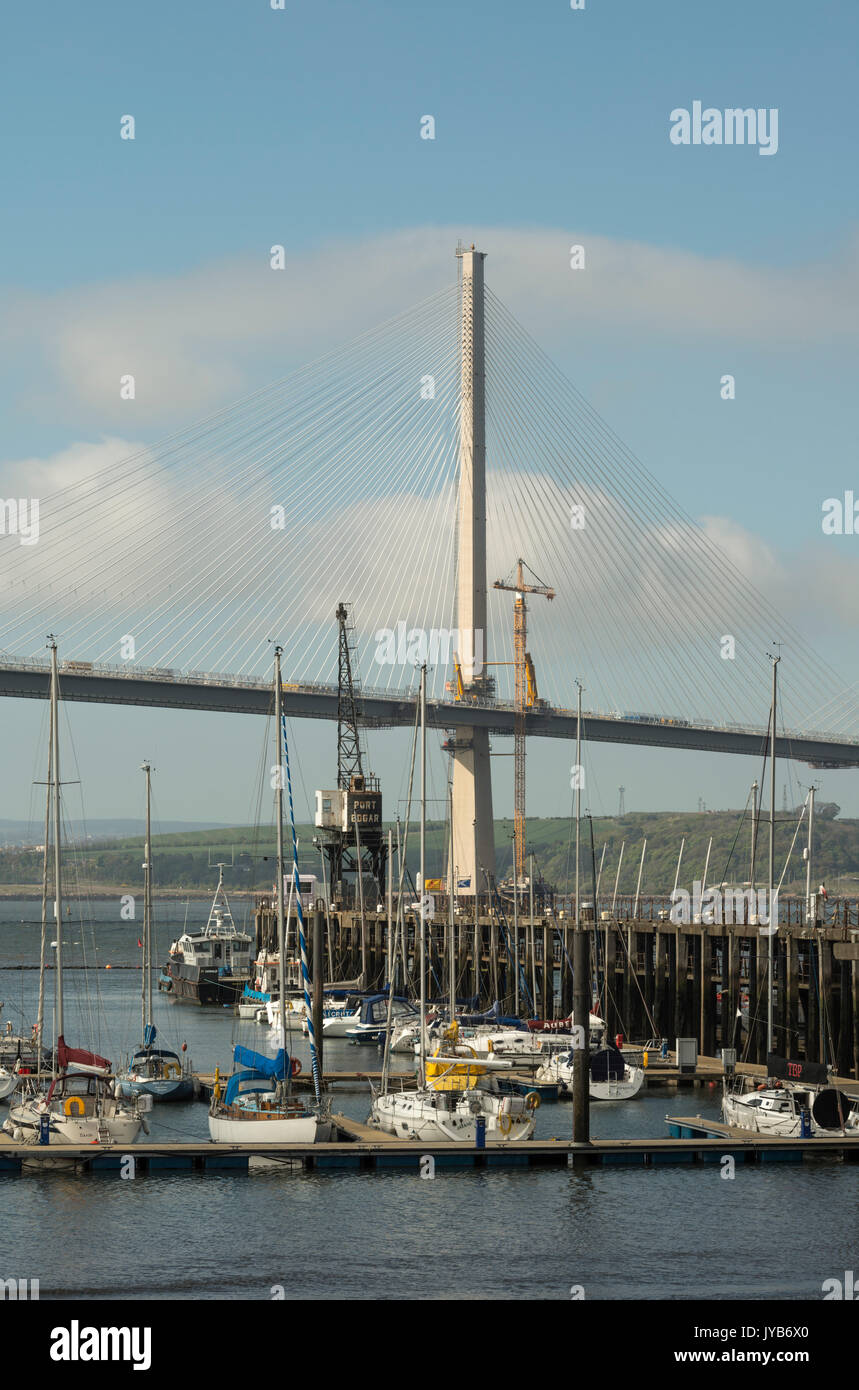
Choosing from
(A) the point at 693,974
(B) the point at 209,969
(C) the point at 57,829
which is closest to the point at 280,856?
(C) the point at 57,829

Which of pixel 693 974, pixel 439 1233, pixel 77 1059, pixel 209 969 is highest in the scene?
pixel 693 974

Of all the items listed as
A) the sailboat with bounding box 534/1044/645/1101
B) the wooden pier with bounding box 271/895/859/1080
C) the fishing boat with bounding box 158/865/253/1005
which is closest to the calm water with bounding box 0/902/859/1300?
the sailboat with bounding box 534/1044/645/1101

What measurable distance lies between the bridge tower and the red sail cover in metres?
52.2

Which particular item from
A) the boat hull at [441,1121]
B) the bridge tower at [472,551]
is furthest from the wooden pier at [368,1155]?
the bridge tower at [472,551]

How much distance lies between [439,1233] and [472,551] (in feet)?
229

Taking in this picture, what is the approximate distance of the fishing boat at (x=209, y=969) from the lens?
85500 mm

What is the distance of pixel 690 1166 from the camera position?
33.6 m

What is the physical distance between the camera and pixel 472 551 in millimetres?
96062

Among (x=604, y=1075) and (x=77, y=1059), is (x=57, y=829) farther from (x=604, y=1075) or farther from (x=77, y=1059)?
(x=604, y=1075)

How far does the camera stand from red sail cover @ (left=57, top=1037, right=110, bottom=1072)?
36.5 meters
